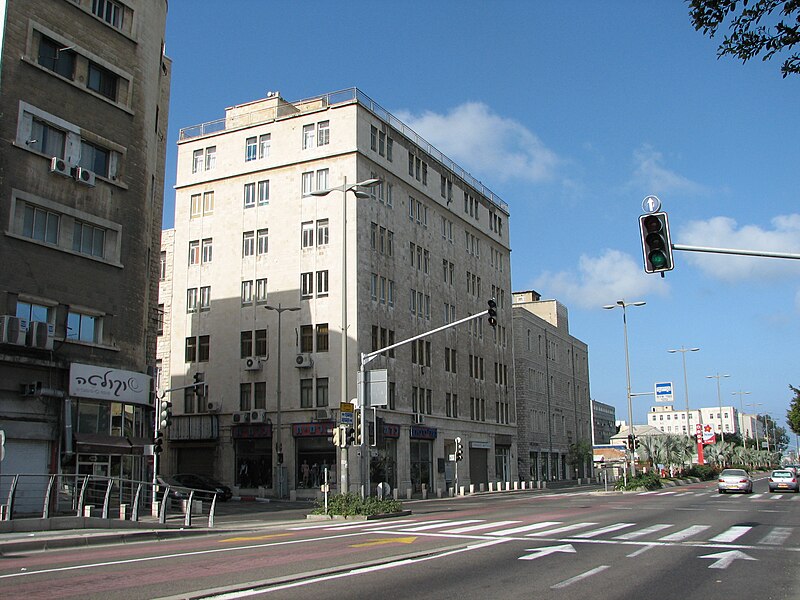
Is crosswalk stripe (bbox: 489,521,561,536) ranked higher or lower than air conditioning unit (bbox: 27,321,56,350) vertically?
lower

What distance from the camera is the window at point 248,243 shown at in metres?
53.1

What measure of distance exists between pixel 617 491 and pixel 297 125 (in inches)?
1255

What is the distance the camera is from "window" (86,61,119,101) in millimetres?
30844

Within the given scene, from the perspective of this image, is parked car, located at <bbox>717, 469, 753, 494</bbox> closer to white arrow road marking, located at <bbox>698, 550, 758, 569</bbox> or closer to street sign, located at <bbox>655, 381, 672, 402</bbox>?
street sign, located at <bbox>655, 381, 672, 402</bbox>

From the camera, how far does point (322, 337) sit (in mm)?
48875

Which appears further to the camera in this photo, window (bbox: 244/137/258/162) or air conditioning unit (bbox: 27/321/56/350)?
window (bbox: 244/137/258/162)

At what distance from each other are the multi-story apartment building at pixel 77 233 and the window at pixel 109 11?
9 centimetres

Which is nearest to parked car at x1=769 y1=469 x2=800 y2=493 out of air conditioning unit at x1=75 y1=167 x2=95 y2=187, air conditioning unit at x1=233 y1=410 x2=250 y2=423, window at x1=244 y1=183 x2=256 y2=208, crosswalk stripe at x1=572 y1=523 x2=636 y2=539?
crosswalk stripe at x1=572 y1=523 x2=636 y2=539

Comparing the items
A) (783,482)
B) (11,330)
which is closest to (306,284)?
(11,330)

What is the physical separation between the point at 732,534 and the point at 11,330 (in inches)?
894

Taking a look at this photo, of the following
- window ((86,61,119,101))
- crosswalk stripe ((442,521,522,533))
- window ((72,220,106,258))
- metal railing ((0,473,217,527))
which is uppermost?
window ((86,61,119,101))

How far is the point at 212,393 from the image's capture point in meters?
52.4

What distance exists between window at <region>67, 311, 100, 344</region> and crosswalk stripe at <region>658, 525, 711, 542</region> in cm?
2200

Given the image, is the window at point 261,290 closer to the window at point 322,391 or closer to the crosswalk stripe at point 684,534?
the window at point 322,391
